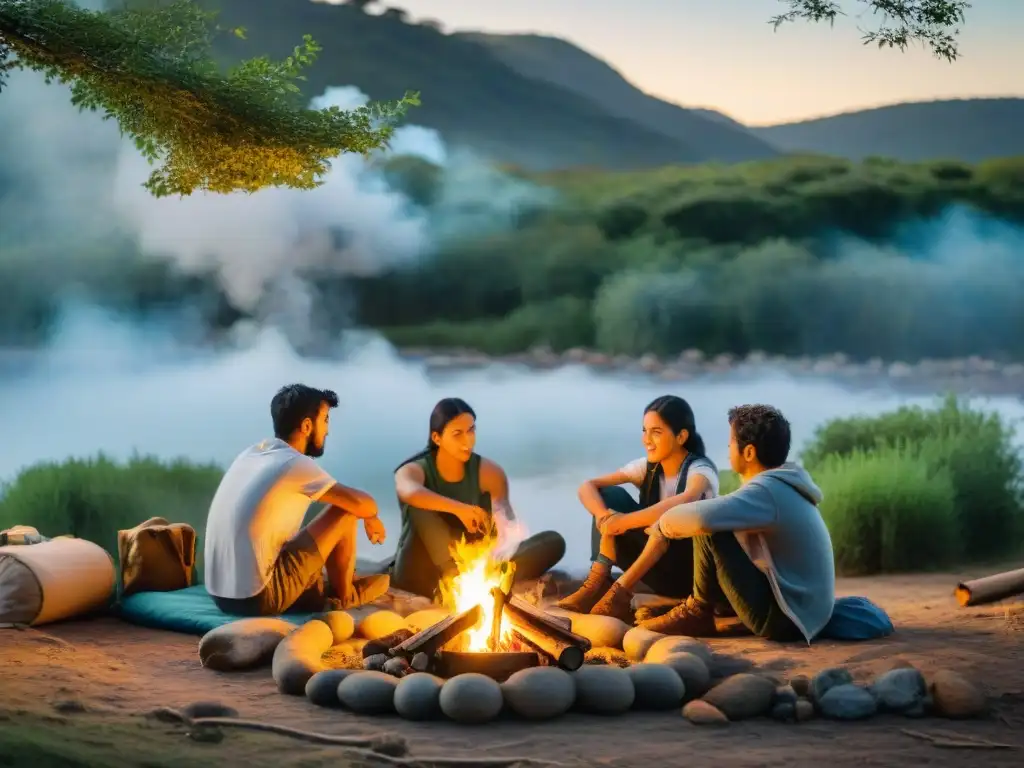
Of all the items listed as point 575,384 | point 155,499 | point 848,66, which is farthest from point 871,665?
point 848,66

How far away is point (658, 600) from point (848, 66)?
672 cm

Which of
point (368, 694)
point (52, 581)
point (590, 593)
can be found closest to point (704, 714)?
point (368, 694)

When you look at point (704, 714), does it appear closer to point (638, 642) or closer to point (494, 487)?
point (638, 642)

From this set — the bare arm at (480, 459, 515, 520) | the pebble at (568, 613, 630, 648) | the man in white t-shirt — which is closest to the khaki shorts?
the man in white t-shirt

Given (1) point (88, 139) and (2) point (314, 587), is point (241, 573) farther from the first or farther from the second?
(1) point (88, 139)

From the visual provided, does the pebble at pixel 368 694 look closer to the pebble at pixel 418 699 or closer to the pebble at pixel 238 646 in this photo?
the pebble at pixel 418 699

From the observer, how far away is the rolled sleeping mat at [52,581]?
596cm

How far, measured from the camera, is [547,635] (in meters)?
5.02

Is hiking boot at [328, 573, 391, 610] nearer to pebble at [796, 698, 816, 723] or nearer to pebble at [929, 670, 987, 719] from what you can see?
pebble at [796, 698, 816, 723]

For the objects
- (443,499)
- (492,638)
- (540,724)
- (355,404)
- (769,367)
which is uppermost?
(769,367)

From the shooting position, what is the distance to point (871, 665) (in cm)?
497

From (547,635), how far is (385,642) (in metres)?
0.72

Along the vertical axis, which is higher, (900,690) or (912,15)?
(912,15)

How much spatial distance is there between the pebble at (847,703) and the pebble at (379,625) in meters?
1.97
